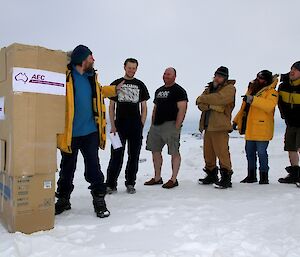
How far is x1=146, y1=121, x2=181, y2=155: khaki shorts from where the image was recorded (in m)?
5.69

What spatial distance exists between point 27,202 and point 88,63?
5.32 ft

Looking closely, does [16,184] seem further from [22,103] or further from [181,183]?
[181,183]

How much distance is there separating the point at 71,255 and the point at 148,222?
1068 millimetres

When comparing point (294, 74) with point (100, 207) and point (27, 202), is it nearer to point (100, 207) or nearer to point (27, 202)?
point (100, 207)

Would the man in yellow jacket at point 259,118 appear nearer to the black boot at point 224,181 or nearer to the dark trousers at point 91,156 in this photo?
the black boot at point 224,181

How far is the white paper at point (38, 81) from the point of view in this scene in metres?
3.25

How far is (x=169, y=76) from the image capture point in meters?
5.71

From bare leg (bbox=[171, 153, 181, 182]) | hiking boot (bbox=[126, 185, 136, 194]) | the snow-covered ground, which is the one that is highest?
bare leg (bbox=[171, 153, 181, 182])

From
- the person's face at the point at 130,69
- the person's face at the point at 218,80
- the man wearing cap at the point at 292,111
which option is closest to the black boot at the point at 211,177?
the man wearing cap at the point at 292,111

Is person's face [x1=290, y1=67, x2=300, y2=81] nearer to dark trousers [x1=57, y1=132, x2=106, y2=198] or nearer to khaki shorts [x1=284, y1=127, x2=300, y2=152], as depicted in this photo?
khaki shorts [x1=284, y1=127, x2=300, y2=152]

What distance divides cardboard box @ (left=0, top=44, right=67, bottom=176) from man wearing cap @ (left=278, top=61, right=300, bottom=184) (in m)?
3.72

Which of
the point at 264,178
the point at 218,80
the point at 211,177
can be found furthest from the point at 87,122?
the point at 264,178

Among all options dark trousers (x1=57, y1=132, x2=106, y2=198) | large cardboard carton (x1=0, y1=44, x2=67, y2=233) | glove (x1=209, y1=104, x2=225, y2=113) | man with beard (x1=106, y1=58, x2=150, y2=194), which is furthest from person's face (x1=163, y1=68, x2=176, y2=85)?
large cardboard carton (x1=0, y1=44, x2=67, y2=233)

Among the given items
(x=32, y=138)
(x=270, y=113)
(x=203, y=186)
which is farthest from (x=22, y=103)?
(x=270, y=113)
